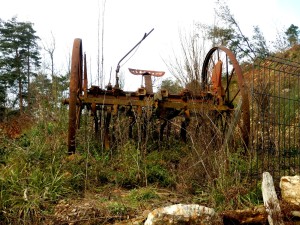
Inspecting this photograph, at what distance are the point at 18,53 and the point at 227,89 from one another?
2004 cm

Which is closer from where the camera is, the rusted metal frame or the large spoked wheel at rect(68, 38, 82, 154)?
the large spoked wheel at rect(68, 38, 82, 154)

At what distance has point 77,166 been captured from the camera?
4754 mm

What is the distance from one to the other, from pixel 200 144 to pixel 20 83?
→ 19.4 m

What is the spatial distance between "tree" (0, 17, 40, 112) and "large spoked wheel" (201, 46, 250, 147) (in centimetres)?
1698

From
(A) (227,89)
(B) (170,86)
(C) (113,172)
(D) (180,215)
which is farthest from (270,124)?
(B) (170,86)

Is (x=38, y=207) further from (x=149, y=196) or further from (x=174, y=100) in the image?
(x=174, y=100)

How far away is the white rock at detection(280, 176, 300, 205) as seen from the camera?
382 cm

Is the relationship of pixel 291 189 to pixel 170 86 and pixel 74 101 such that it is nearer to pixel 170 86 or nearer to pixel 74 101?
pixel 74 101

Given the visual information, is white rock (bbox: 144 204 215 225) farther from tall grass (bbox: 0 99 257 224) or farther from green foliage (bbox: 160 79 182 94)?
green foliage (bbox: 160 79 182 94)

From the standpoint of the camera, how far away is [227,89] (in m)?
6.50

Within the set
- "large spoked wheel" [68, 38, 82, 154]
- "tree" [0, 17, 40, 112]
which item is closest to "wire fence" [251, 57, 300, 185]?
"large spoked wheel" [68, 38, 82, 154]

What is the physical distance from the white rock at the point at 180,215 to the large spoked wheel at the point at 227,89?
68.0 inches

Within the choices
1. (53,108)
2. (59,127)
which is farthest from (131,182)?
(53,108)

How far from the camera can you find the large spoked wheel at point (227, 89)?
5.55 meters
